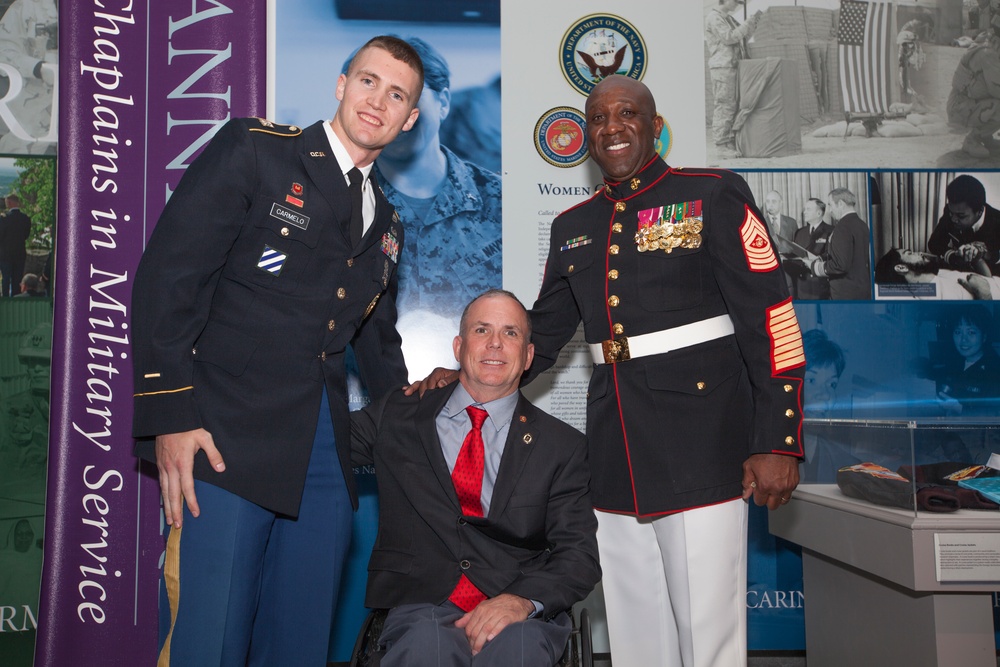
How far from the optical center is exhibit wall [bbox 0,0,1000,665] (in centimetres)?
351

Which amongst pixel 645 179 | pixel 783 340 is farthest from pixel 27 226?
pixel 783 340

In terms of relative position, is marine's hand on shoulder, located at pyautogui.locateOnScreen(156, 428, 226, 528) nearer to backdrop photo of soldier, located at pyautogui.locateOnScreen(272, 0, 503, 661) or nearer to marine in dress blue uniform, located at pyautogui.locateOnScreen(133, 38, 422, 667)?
marine in dress blue uniform, located at pyautogui.locateOnScreen(133, 38, 422, 667)

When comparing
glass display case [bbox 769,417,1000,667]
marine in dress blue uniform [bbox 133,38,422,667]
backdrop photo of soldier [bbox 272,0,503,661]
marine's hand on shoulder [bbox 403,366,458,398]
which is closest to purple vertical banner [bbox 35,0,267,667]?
backdrop photo of soldier [bbox 272,0,503,661]

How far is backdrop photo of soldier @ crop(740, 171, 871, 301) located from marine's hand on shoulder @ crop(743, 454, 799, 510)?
80.9 inches

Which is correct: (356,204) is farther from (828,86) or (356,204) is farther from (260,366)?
(828,86)

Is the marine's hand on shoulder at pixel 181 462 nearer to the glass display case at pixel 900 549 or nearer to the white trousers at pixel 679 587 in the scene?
the white trousers at pixel 679 587

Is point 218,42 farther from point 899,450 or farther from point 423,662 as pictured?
point 899,450

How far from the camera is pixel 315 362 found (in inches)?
72.4

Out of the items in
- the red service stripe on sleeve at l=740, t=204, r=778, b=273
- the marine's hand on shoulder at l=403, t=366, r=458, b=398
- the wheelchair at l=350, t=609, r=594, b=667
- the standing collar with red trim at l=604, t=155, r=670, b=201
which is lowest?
the wheelchair at l=350, t=609, r=594, b=667

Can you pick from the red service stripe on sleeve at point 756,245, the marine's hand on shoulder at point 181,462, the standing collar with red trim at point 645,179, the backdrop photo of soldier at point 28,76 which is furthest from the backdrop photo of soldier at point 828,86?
the backdrop photo of soldier at point 28,76

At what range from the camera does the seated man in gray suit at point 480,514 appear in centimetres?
188

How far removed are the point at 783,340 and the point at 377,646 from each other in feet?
4.36

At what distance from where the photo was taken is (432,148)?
12.2ft

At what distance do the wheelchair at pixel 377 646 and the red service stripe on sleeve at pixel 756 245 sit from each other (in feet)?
3.46
